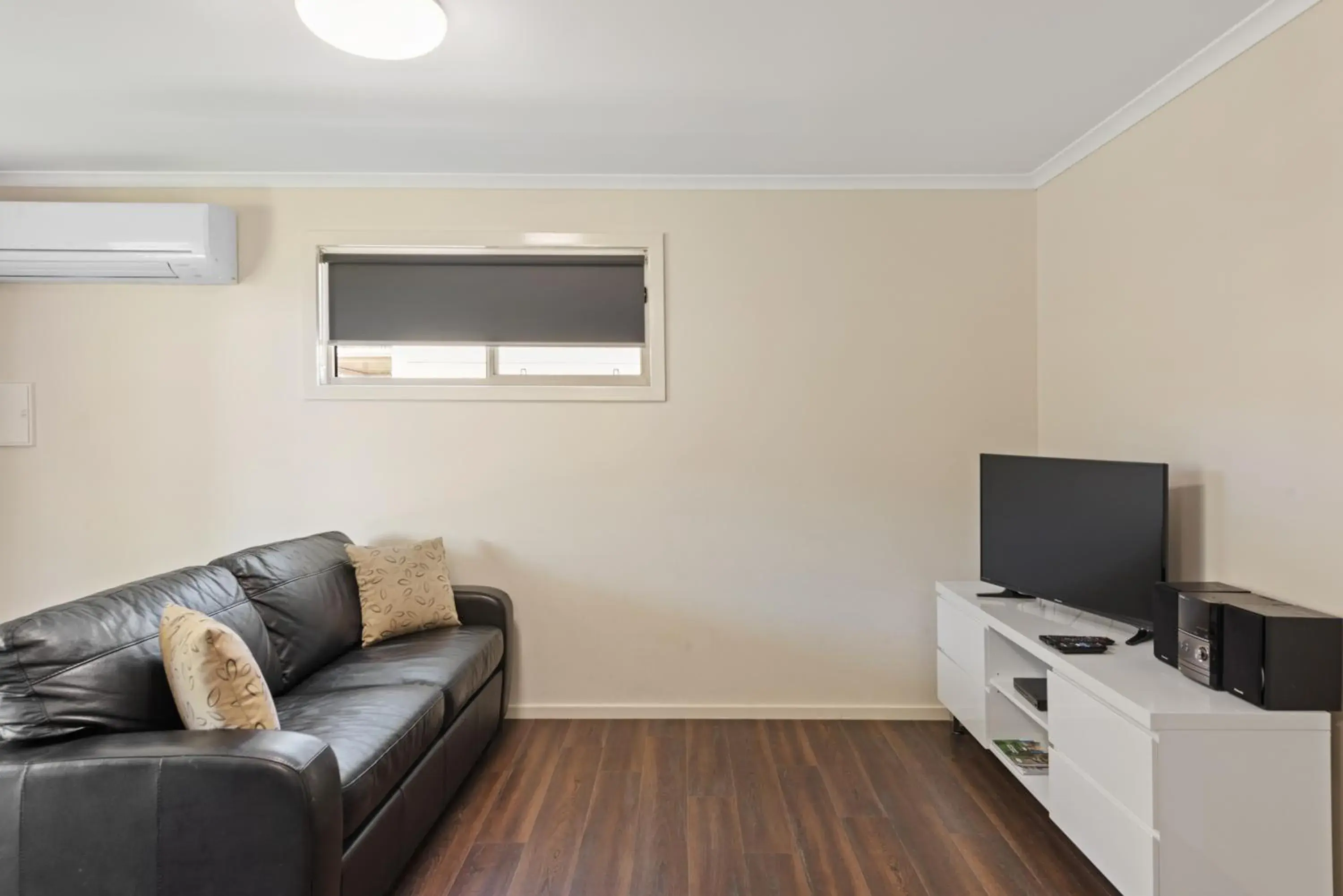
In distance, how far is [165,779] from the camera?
1.51m

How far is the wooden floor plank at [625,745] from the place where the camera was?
2.80 m

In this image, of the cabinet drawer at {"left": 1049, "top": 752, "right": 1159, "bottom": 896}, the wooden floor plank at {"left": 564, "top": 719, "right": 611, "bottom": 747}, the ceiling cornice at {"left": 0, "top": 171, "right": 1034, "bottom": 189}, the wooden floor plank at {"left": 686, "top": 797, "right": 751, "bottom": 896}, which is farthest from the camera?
the ceiling cornice at {"left": 0, "top": 171, "right": 1034, "bottom": 189}

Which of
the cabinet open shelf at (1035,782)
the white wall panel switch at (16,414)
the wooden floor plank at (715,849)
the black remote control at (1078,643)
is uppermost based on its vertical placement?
the white wall panel switch at (16,414)

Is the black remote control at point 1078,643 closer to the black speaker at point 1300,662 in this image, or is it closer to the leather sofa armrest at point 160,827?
the black speaker at point 1300,662

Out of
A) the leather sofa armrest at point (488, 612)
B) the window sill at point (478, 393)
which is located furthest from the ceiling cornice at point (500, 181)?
the leather sofa armrest at point (488, 612)

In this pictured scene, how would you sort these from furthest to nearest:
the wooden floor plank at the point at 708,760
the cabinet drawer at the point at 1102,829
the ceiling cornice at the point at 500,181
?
the ceiling cornice at the point at 500,181, the wooden floor plank at the point at 708,760, the cabinet drawer at the point at 1102,829

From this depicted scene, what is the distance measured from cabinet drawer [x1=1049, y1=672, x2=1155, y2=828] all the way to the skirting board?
111 cm

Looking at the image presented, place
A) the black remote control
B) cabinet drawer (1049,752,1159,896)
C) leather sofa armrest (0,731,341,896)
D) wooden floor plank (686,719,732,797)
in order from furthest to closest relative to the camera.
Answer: wooden floor plank (686,719,732,797) → the black remote control → cabinet drawer (1049,752,1159,896) → leather sofa armrest (0,731,341,896)

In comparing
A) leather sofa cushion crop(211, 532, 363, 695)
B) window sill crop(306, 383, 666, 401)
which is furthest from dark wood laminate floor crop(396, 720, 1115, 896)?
window sill crop(306, 383, 666, 401)

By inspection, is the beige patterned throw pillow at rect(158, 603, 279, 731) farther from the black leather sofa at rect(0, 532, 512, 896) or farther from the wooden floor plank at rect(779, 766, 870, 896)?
the wooden floor plank at rect(779, 766, 870, 896)

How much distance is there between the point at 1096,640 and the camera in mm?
2264

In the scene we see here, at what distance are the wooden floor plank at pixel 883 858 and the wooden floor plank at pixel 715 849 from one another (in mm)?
384

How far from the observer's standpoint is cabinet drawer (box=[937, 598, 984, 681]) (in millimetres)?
2697

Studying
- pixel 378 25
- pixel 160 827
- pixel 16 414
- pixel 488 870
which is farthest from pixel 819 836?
pixel 16 414
